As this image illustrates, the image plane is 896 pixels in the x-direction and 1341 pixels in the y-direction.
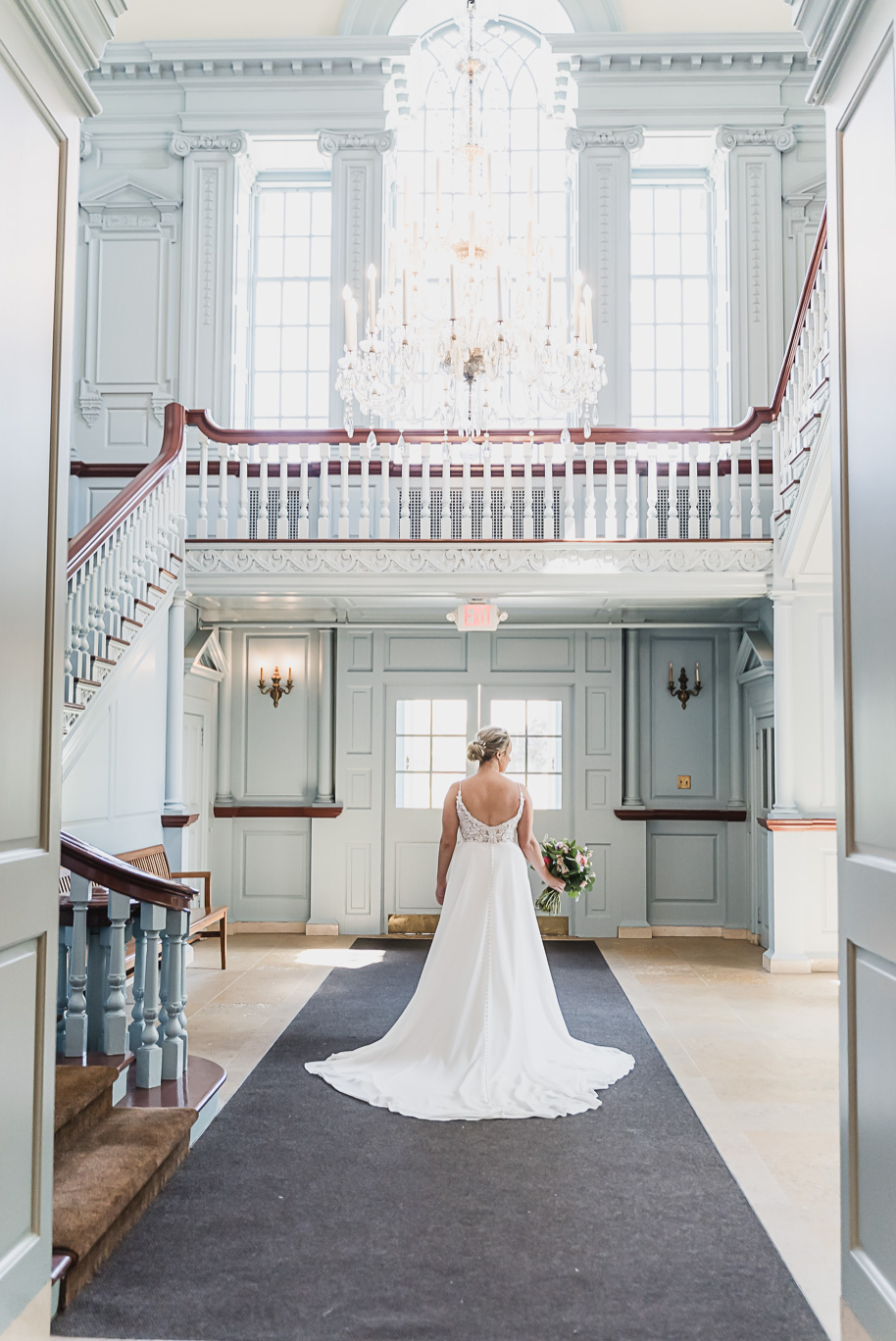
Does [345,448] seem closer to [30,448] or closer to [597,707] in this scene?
[597,707]

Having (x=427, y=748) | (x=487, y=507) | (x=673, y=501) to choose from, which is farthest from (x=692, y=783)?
(x=487, y=507)

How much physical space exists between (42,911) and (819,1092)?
12.2 ft

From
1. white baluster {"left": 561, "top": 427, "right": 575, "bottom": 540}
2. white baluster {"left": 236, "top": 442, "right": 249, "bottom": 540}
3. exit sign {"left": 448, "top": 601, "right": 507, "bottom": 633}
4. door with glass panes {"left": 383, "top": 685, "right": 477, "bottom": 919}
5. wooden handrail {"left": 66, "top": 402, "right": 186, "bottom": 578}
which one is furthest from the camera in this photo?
door with glass panes {"left": 383, "top": 685, "right": 477, "bottom": 919}

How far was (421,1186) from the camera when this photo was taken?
3.81m

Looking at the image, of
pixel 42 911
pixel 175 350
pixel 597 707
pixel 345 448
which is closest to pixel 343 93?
pixel 175 350

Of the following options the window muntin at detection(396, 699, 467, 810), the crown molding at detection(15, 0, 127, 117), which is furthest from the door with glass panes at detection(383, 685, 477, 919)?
the crown molding at detection(15, 0, 127, 117)

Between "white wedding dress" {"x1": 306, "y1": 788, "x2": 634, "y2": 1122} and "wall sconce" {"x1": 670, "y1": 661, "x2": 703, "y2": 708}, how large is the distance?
463 cm

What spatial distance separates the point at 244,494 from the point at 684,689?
165 inches

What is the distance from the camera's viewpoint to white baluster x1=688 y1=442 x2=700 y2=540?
24.3ft

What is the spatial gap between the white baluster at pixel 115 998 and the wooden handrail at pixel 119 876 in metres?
0.13

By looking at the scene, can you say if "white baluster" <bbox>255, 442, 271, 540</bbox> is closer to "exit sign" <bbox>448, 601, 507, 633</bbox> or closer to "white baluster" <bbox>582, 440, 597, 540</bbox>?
"exit sign" <bbox>448, 601, 507, 633</bbox>

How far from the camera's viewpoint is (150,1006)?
167 inches

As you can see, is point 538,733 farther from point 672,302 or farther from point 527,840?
point 527,840

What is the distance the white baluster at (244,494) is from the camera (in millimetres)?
7797
